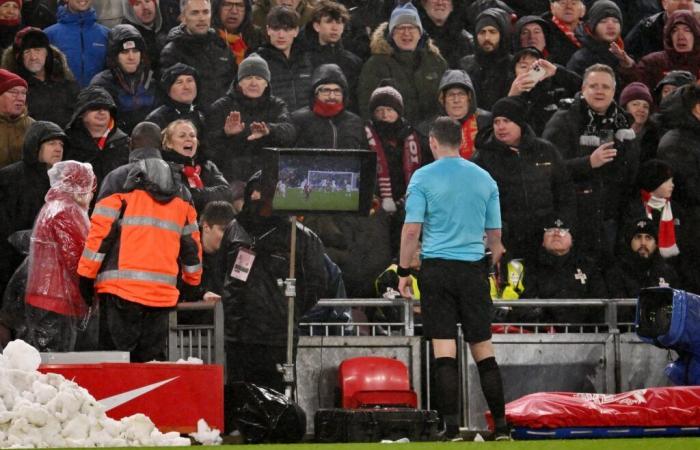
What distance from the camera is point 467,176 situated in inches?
295

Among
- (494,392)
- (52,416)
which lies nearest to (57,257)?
(52,416)

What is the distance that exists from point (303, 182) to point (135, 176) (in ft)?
3.21

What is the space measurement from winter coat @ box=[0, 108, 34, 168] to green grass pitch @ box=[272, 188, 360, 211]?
240cm

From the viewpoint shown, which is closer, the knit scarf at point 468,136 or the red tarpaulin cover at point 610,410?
the red tarpaulin cover at point 610,410

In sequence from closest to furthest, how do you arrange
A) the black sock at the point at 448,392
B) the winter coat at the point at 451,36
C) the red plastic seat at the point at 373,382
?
A: the black sock at the point at 448,392 < the red plastic seat at the point at 373,382 < the winter coat at the point at 451,36

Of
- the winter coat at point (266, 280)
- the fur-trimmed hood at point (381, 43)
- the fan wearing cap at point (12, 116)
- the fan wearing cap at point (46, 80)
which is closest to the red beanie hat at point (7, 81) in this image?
the fan wearing cap at point (12, 116)

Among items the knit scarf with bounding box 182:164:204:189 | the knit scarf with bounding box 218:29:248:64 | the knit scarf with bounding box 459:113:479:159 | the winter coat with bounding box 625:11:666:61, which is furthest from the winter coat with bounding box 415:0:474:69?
the knit scarf with bounding box 182:164:204:189

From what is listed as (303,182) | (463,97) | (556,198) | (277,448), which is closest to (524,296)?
(556,198)

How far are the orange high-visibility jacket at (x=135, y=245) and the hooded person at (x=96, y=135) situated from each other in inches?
60.5

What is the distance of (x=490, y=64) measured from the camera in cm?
1110

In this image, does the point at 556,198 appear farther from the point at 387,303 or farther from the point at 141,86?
the point at 141,86

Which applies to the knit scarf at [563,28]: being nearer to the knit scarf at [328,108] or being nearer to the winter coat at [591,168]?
the winter coat at [591,168]

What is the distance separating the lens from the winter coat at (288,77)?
1054cm

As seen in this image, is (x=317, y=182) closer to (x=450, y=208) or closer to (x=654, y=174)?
(x=450, y=208)
